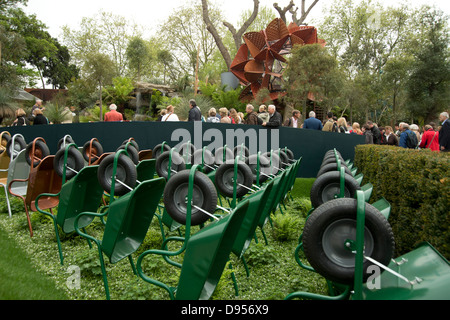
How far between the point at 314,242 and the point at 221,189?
295 centimetres

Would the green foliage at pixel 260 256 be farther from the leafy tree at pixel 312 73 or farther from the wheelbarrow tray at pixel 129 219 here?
the leafy tree at pixel 312 73

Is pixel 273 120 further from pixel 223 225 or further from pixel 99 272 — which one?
pixel 223 225

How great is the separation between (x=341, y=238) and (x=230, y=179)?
3.01 m

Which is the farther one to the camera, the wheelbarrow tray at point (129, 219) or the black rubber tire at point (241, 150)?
the black rubber tire at point (241, 150)

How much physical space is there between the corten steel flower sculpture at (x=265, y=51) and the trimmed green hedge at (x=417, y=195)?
26.4m

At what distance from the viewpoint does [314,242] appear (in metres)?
2.13

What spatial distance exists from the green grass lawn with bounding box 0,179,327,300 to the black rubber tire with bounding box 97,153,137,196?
74 centimetres

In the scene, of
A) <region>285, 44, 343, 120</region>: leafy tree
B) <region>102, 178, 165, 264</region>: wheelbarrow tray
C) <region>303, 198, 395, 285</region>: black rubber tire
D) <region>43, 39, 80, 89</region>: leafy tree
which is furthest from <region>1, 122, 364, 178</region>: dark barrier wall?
<region>43, 39, 80, 89</region>: leafy tree

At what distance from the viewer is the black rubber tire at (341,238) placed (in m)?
2.04

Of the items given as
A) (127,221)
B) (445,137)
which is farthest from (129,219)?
(445,137)

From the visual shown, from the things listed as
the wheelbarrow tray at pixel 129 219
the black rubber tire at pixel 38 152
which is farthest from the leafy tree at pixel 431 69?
the wheelbarrow tray at pixel 129 219

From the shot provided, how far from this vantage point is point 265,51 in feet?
102
